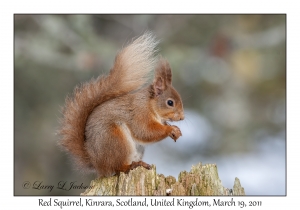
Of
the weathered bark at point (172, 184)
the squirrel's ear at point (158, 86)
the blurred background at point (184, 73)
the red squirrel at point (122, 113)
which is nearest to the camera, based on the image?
the weathered bark at point (172, 184)

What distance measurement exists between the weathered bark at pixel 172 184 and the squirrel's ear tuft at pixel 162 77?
604mm

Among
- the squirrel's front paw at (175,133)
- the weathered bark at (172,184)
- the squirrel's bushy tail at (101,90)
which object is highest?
the squirrel's bushy tail at (101,90)

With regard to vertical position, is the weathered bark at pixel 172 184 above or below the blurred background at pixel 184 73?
below

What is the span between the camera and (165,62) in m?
3.21

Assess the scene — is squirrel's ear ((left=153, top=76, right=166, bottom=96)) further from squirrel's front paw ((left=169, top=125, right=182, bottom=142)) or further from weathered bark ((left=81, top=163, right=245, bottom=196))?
weathered bark ((left=81, top=163, right=245, bottom=196))

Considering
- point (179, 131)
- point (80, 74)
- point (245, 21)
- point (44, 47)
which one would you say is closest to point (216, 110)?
point (245, 21)

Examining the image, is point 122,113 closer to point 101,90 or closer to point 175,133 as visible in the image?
point 101,90

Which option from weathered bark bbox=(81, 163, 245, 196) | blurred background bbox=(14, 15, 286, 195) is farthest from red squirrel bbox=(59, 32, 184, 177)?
blurred background bbox=(14, 15, 286, 195)

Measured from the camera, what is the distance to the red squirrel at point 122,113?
3.06 metres

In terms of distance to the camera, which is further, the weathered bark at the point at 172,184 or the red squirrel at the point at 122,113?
the red squirrel at the point at 122,113

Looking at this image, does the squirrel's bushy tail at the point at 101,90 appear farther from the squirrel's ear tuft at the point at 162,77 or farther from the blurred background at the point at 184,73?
the blurred background at the point at 184,73

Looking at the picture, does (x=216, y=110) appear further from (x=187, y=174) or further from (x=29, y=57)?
(x=187, y=174)

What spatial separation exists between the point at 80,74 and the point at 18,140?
3.43 feet

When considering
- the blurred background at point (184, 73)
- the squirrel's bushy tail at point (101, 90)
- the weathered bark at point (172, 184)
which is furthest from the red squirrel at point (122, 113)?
the blurred background at point (184, 73)
